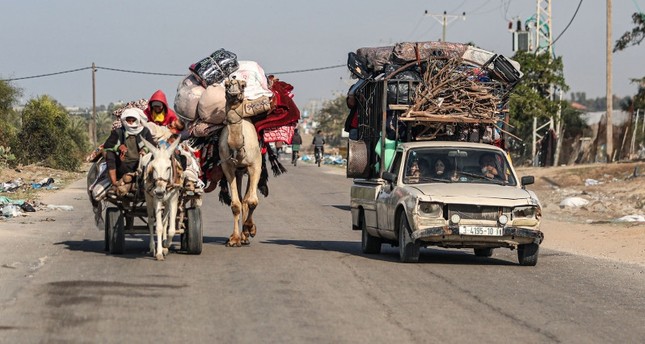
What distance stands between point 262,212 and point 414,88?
10.8m

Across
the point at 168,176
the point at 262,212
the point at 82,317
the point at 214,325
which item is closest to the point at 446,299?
the point at 214,325

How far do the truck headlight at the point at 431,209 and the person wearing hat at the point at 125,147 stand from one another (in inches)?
150

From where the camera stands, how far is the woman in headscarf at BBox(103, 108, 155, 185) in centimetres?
1602

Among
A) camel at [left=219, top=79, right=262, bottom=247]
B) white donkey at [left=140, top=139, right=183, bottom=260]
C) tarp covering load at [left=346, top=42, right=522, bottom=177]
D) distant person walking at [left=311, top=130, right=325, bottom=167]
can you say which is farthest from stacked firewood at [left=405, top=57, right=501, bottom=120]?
distant person walking at [left=311, top=130, right=325, bottom=167]

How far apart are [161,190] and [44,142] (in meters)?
38.8

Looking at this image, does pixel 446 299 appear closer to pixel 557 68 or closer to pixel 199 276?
pixel 199 276

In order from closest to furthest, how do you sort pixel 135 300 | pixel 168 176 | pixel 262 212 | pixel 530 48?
pixel 135 300, pixel 168 176, pixel 262 212, pixel 530 48

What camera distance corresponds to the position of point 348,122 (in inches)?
797

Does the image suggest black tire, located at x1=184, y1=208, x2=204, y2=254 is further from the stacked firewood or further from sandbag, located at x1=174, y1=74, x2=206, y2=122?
the stacked firewood

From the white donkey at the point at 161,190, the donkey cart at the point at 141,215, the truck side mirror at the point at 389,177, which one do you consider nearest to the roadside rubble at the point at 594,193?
the truck side mirror at the point at 389,177

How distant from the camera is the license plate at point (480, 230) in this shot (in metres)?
→ 15.0

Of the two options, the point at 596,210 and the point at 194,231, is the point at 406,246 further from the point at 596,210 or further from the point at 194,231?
the point at 596,210

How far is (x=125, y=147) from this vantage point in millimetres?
16156

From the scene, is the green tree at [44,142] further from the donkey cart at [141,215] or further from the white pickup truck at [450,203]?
the white pickup truck at [450,203]
